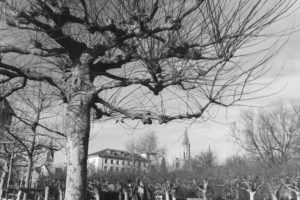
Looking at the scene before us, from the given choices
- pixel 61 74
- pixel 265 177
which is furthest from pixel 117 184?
pixel 61 74

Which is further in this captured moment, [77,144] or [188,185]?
[188,185]

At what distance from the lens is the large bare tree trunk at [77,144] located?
4438 mm

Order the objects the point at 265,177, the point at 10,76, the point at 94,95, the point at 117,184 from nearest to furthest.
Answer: the point at 94,95, the point at 10,76, the point at 265,177, the point at 117,184

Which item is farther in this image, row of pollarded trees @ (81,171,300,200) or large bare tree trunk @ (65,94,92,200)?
row of pollarded trees @ (81,171,300,200)

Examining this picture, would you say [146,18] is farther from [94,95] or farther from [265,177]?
[265,177]

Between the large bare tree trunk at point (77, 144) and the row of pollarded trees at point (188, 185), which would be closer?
the large bare tree trunk at point (77, 144)

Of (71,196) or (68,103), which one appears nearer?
(71,196)

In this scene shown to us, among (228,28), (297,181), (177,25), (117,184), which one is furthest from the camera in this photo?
(117,184)

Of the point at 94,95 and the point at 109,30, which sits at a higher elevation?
the point at 109,30

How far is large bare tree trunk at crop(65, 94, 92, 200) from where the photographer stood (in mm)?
4438

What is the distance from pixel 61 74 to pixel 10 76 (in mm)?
784

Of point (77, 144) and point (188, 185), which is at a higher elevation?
point (77, 144)

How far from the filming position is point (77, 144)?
15.2 ft

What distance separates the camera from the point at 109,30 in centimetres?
490
